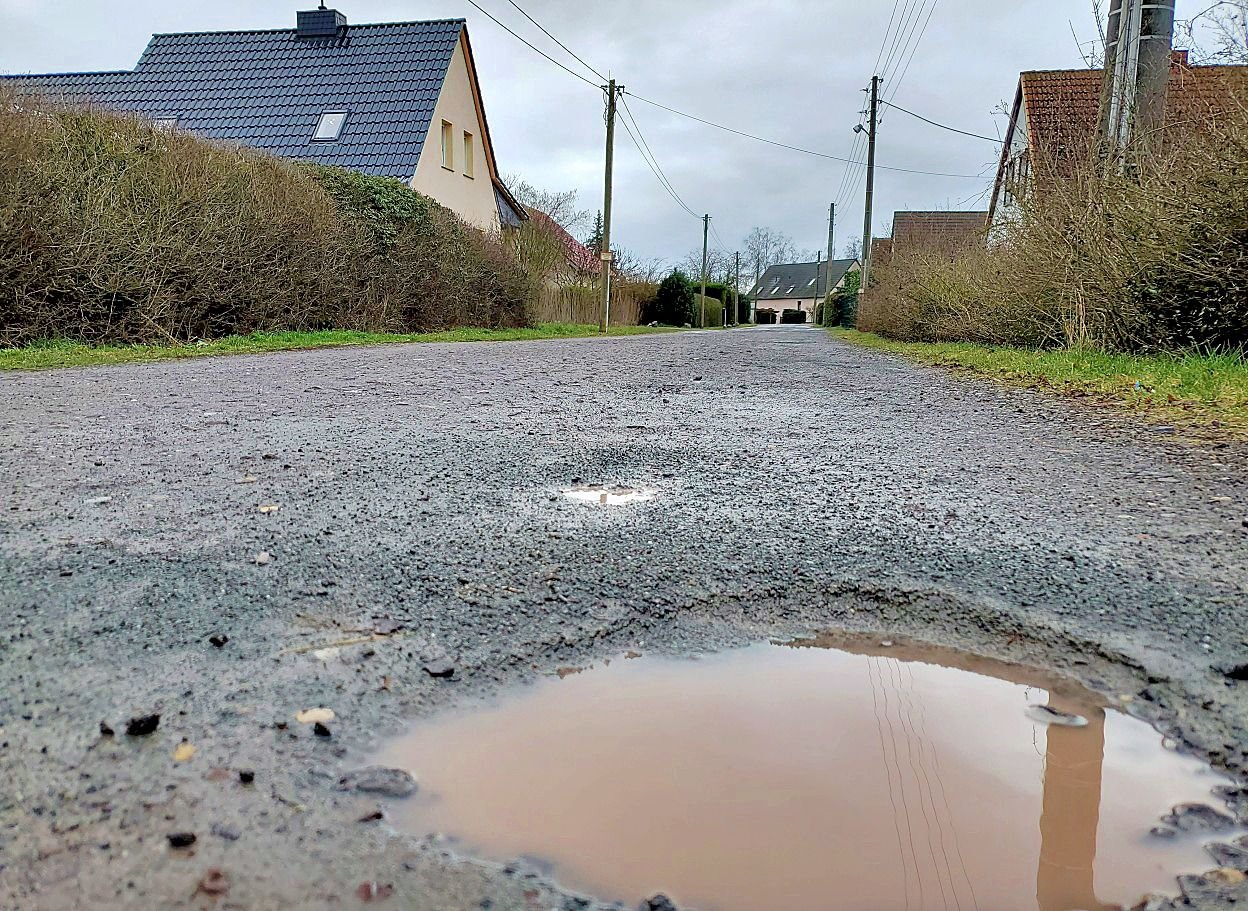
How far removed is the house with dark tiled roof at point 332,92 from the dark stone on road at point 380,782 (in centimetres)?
2228

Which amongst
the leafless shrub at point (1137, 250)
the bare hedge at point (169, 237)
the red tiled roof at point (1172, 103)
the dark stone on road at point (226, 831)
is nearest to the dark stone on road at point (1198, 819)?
the dark stone on road at point (226, 831)

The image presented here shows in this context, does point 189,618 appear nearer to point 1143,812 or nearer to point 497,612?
point 497,612

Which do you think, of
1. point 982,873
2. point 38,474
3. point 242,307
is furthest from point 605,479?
point 242,307

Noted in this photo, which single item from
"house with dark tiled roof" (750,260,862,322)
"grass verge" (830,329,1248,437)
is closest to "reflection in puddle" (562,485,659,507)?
"grass verge" (830,329,1248,437)

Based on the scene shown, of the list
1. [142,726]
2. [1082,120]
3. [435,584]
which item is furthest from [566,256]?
[142,726]

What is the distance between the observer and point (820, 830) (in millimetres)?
1209

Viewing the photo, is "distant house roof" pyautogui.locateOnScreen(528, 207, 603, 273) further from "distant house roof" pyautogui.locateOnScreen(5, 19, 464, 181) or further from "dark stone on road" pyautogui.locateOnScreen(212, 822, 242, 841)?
"dark stone on road" pyautogui.locateOnScreen(212, 822, 242, 841)

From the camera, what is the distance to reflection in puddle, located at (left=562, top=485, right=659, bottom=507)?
2924 millimetres

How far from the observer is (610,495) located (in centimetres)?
302

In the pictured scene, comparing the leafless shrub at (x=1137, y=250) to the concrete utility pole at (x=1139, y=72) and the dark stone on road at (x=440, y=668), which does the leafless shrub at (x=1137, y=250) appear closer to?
the concrete utility pole at (x=1139, y=72)

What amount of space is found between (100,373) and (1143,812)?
7525mm

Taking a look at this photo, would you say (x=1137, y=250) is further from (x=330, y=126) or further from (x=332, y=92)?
(x=332, y=92)

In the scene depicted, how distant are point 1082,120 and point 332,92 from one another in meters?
20.0

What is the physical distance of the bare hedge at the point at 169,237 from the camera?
8797mm
